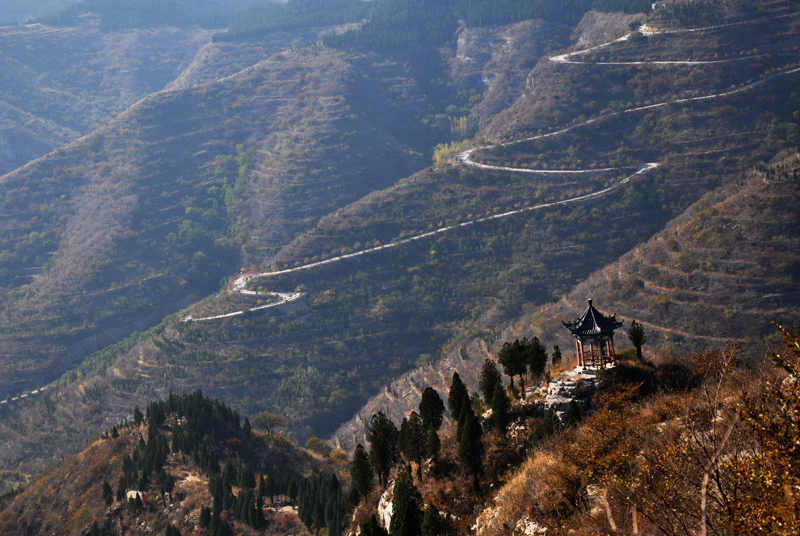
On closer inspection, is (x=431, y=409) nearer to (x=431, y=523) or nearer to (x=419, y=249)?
(x=431, y=523)

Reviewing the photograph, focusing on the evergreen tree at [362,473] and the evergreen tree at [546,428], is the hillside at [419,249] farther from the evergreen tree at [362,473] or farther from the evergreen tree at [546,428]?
the evergreen tree at [546,428]

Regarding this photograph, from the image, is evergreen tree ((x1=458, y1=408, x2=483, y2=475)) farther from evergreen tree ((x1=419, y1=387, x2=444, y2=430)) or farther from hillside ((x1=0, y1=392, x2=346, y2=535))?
hillside ((x1=0, y1=392, x2=346, y2=535))

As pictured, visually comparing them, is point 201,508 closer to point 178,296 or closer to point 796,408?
point 796,408

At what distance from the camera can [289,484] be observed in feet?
209

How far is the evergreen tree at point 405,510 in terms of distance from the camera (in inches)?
1271

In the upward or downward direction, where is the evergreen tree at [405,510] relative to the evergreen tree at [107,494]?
upward

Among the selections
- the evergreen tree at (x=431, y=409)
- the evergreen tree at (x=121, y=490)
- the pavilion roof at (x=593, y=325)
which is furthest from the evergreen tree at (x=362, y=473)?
the evergreen tree at (x=121, y=490)

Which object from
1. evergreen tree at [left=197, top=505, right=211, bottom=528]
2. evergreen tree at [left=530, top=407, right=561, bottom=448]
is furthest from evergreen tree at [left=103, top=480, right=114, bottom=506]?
evergreen tree at [left=530, top=407, right=561, bottom=448]

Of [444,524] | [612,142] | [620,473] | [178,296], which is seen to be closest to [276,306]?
[178,296]

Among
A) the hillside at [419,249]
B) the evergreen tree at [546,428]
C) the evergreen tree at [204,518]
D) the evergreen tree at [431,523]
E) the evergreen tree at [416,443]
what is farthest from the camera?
the hillside at [419,249]

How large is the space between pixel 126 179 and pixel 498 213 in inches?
4779

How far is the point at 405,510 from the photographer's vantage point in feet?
108

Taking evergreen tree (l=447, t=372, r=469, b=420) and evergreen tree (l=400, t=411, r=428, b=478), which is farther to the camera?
evergreen tree (l=447, t=372, r=469, b=420)

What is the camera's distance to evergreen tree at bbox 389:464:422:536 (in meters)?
32.3
